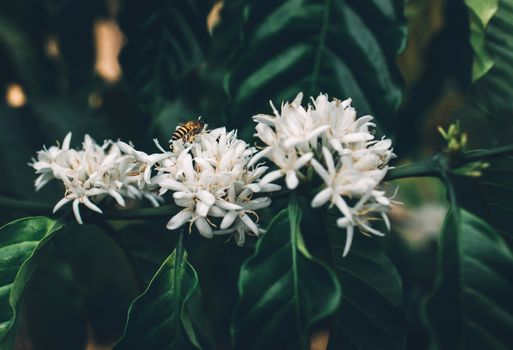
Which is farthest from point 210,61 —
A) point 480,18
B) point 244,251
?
point 480,18

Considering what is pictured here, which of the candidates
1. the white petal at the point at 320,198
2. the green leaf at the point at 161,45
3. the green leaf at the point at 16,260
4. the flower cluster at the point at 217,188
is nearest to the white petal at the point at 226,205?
the flower cluster at the point at 217,188

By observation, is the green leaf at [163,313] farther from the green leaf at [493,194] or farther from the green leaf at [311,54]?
the green leaf at [493,194]

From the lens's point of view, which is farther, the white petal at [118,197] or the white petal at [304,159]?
the white petal at [118,197]

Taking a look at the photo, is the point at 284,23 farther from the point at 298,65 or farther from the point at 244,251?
the point at 244,251

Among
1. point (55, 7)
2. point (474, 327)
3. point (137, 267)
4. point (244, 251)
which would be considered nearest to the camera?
point (474, 327)

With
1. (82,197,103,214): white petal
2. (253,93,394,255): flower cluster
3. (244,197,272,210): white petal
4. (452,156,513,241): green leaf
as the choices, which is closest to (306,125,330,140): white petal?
(253,93,394,255): flower cluster
